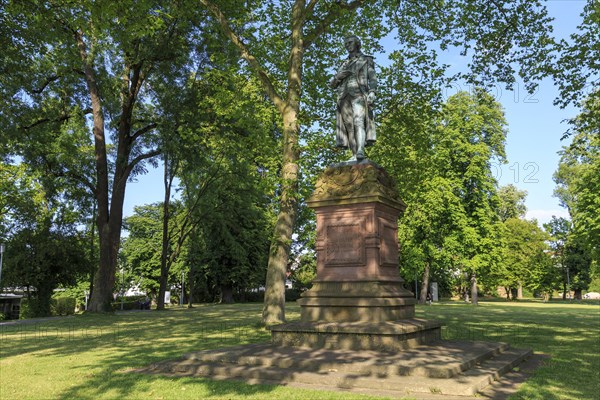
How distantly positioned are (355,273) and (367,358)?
90.8 inches

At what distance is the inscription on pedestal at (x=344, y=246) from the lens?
32.2 feet

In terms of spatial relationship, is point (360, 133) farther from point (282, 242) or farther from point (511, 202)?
point (511, 202)

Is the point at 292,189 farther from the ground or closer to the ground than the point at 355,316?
farther from the ground

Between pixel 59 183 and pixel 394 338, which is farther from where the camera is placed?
pixel 59 183

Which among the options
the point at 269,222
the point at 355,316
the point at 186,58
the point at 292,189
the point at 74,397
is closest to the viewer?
the point at 74,397

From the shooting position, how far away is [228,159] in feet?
98.0

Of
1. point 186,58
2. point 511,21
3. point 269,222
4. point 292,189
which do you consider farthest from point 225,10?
point 269,222

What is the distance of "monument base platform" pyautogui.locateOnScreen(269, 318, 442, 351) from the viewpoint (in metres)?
8.45

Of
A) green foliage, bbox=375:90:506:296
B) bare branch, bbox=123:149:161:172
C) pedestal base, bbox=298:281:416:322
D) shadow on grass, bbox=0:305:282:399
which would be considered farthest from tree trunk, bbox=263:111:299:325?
green foliage, bbox=375:90:506:296

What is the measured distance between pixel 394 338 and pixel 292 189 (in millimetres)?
7060

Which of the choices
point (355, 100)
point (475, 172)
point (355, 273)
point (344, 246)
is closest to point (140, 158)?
point (355, 100)

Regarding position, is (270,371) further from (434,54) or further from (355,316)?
(434,54)

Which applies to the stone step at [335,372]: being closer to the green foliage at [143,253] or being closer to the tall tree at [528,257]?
the green foliage at [143,253]

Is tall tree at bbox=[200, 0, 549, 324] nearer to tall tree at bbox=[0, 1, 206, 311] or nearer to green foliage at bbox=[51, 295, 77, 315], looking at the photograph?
tall tree at bbox=[0, 1, 206, 311]
